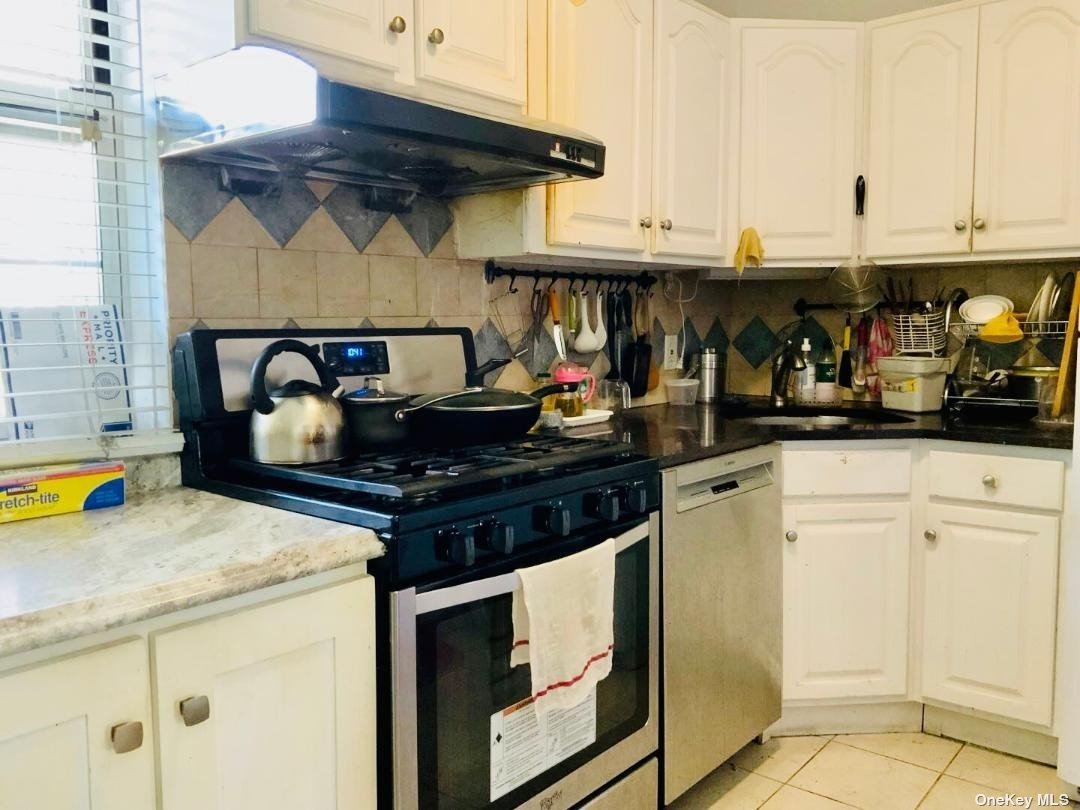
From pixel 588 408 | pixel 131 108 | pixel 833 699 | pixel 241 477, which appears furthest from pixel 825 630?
pixel 131 108

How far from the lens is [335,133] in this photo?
1.54 metres

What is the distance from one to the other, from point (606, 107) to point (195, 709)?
5.71 feet

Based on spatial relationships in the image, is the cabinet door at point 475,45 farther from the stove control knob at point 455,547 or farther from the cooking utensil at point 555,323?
the stove control knob at point 455,547

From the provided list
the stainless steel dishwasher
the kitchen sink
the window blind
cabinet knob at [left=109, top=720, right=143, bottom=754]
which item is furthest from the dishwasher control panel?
cabinet knob at [left=109, top=720, right=143, bottom=754]

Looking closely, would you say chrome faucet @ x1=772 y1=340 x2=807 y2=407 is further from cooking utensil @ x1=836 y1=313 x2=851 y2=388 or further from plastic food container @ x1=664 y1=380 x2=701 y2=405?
plastic food container @ x1=664 y1=380 x2=701 y2=405

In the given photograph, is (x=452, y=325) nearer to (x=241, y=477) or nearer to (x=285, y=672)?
(x=241, y=477)

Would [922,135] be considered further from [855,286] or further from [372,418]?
[372,418]

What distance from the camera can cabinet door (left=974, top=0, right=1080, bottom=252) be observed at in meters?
2.37

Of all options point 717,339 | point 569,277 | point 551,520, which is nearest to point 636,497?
point 551,520

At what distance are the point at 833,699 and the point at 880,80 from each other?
185cm

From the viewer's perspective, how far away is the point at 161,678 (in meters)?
1.06

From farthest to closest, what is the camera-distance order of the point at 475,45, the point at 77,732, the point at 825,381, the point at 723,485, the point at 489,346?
the point at 825,381, the point at 489,346, the point at 723,485, the point at 475,45, the point at 77,732

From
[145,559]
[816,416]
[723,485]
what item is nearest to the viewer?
[145,559]

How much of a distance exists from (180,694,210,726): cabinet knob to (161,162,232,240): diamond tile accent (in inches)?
38.8
